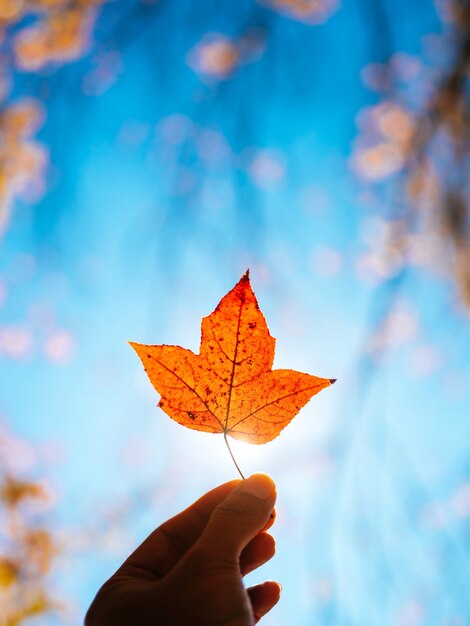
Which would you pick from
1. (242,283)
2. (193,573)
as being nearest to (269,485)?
(193,573)

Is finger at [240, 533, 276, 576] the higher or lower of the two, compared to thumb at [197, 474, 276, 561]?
lower

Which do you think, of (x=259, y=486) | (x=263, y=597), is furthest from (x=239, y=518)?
(x=263, y=597)

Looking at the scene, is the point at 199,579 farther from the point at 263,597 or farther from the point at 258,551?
the point at 263,597

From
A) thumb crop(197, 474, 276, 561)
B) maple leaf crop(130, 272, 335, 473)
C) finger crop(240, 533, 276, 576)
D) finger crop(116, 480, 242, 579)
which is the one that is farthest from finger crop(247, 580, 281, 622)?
maple leaf crop(130, 272, 335, 473)

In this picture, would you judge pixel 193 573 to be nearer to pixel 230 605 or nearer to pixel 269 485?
pixel 230 605

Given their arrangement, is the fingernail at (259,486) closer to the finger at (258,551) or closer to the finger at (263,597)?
the finger at (258,551)

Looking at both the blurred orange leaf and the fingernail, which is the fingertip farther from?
the blurred orange leaf
